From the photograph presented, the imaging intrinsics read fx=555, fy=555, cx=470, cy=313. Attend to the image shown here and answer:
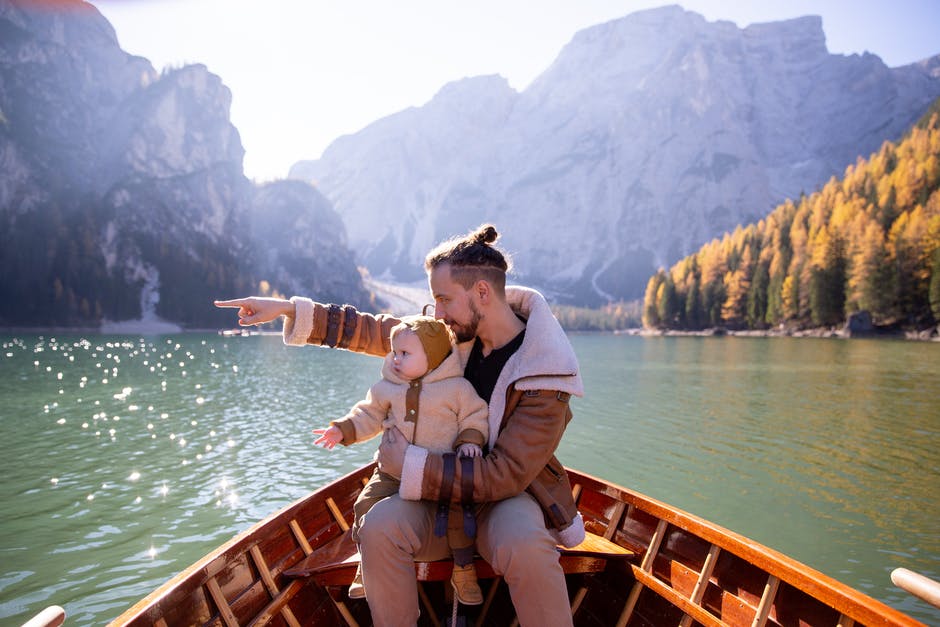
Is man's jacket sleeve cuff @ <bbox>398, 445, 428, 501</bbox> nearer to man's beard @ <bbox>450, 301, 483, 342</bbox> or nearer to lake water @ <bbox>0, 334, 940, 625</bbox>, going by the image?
man's beard @ <bbox>450, 301, 483, 342</bbox>

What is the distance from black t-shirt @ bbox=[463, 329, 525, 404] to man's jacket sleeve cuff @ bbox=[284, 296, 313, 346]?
1.63m

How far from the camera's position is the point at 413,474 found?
355cm

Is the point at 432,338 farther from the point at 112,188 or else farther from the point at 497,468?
the point at 112,188

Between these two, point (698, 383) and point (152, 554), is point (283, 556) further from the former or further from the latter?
point (698, 383)

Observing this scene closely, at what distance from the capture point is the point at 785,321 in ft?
311

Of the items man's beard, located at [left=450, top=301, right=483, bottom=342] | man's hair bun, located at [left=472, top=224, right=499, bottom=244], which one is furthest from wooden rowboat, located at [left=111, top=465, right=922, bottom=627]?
man's hair bun, located at [left=472, top=224, right=499, bottom=244]

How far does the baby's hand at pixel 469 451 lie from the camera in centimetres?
364

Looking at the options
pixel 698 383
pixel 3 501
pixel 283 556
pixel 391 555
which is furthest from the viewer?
pixel 698 383

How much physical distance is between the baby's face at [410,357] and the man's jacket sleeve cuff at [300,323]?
1457 mm

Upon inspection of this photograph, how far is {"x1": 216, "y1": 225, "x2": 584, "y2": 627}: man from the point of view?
3.46 meters

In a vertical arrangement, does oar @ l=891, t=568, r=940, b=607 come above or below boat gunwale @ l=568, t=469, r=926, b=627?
above

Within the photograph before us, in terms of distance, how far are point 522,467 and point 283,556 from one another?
263 centimetres

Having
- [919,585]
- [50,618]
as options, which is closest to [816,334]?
[919,585]

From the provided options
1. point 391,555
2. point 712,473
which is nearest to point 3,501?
point 391,555
